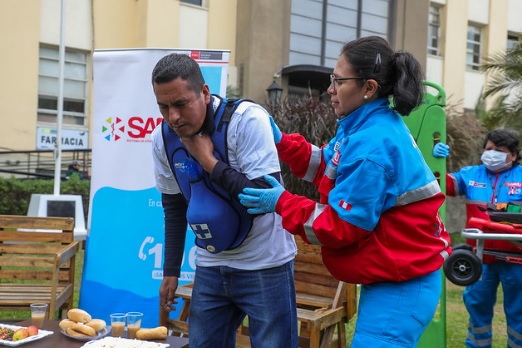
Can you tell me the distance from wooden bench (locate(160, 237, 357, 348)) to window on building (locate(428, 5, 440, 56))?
18.1 meters

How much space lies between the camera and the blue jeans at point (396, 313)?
6.61ft

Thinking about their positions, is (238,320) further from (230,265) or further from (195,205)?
(195,205)

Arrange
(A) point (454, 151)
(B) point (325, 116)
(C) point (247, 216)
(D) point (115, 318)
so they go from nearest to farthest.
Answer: (C) point (247, 216) < (D) point (115, 318) < (B) point (325, 116) < (A) point (454, 151)

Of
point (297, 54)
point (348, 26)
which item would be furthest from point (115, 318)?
point (348, 26)

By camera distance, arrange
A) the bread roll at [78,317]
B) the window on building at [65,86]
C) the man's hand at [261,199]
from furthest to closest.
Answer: the window on building at [65,86], the bread roll at [78,317], the man's hand at [261,199]

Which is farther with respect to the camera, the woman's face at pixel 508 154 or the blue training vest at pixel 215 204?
the woman's face at pixel 508 154

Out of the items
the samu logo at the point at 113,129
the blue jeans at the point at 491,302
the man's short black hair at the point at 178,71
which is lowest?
the blue jeans at the point at 491,302

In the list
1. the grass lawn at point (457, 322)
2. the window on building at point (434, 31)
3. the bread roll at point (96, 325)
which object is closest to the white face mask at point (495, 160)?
the grass lawn at point (457, 322)

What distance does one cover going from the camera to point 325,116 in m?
10.5

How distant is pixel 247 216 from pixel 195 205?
0.23m

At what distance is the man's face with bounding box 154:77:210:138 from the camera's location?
226cm

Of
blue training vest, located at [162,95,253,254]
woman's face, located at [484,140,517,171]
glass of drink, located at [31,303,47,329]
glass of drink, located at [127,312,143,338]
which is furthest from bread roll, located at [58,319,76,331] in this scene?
woman's face, located at [484,140,517,171]

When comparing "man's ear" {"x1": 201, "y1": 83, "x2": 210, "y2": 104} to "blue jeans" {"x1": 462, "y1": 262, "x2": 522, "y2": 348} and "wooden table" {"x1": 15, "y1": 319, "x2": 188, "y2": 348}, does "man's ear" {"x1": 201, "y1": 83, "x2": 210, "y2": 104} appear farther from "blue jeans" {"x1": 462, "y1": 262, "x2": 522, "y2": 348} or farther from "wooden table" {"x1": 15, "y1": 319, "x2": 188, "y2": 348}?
"blue jeans" {"x1": 462, "y1": 262, "x2": 522, "y2": 348}

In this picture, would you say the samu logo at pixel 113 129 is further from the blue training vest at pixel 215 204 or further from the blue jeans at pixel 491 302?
the blue jeans at pixel 491 302
